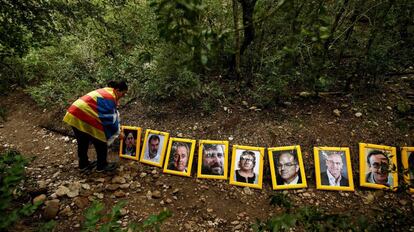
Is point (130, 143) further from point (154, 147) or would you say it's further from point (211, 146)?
point (211, 146)

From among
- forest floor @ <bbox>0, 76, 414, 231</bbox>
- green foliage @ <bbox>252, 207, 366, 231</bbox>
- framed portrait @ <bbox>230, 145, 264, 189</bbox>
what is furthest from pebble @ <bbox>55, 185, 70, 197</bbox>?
green foliage @ <bbox>252, 207, 366, 231</bbox>

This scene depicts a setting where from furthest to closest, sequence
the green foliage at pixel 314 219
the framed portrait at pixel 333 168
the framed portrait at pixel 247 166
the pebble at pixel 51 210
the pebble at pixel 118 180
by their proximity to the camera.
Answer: the pebble at pixel 118 180 < the framed portrait at pixel 247 166 < the framed portrait at pixel 333 168 < the pebble at pixel 51 210 < the green foliage at pixel 314 219

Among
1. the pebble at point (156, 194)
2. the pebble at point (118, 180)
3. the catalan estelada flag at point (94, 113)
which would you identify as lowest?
the pebble at point (156, 194)

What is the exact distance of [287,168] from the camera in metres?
3.51

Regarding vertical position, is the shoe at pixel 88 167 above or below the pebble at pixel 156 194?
above

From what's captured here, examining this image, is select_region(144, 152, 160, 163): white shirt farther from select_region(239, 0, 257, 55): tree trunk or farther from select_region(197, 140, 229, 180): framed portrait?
select_region(239, 0, 257, 55): tree trunk

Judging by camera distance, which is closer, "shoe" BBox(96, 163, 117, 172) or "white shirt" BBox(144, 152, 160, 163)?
"shoe" BBox(96, 163, 117, 172)

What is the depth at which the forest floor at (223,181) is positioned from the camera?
10.4ft

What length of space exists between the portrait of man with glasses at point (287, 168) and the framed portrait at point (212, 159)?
67 cm

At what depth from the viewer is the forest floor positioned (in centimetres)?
316

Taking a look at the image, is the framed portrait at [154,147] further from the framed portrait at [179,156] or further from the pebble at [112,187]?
the pebble at [112,187]

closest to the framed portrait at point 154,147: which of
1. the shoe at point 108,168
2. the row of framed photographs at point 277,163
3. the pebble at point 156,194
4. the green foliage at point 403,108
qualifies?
the row of framed photographs at point 277,163

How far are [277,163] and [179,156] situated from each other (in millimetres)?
1329

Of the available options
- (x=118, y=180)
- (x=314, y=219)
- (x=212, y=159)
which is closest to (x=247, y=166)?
(x=212, y=159)
